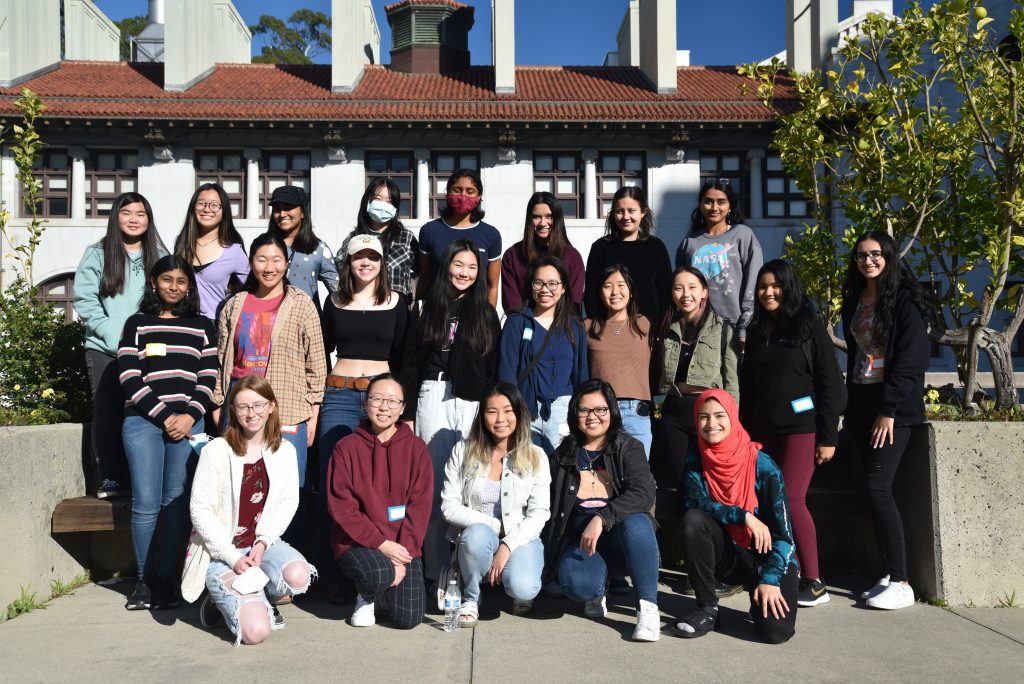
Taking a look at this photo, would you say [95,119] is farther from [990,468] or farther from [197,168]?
[990,468]

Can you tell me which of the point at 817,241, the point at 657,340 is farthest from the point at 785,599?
the point at 817,241

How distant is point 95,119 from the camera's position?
20.3 metres

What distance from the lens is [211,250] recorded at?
6117 mm

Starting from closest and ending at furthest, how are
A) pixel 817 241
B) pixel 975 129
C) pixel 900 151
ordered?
pixel 975 129 → pixel 900 151 → pixel 817 241

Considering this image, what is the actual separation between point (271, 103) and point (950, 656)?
20275 mm

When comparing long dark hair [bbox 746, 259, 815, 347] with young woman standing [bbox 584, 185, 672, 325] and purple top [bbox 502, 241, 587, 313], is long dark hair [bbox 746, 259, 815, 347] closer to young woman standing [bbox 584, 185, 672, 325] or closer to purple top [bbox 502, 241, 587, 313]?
young woman standing [bbox 584, 185, 672, 325]

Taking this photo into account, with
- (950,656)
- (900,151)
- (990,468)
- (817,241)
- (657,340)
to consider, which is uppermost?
(900,151)

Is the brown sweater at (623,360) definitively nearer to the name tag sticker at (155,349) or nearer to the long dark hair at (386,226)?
the long dark hair at (386,226)

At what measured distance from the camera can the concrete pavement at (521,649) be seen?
403 cm

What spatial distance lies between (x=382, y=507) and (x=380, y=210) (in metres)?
2.11

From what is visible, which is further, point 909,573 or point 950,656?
point 909,573

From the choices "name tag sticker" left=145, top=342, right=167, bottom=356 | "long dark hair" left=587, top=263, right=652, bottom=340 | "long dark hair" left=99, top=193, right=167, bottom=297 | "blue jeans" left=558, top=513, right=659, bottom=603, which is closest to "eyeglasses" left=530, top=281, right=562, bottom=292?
"long dark hair" left=587, top=263, right=652, bottom=340

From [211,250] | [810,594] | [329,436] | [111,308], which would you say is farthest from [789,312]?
[111,308]

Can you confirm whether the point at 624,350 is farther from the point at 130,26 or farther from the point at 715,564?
the point at 130,26
